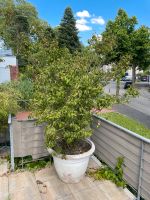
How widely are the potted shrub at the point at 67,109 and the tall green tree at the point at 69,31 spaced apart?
2252 centimetres

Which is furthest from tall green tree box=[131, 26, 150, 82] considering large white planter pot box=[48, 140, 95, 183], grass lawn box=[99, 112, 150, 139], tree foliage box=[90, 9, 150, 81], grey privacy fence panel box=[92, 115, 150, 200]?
large white planter pot box=[48, 140, 95, 183]

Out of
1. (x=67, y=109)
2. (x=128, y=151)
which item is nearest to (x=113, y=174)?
(x=128, y=151)

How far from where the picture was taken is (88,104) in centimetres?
360

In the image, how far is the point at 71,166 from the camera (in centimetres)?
356

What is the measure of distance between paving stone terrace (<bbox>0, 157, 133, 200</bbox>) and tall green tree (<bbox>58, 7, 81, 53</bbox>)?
22979 mm

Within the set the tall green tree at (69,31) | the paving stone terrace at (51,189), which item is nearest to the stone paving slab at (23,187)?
the paving stone terrace at (51,189)

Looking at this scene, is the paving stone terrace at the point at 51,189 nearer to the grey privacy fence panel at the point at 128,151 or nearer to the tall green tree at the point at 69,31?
the grey privacy fence panel at the point at 128,151

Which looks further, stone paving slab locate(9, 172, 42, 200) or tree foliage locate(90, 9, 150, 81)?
tree foliage locate(90, 9, 150, 81)

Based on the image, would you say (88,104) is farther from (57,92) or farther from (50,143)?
(50,143)

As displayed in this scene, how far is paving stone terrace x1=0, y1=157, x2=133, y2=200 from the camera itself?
3391 mm

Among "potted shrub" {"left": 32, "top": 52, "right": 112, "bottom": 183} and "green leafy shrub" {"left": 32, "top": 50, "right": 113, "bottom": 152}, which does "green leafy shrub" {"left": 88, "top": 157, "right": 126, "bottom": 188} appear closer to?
"potted shrub" {"left": 32, "top": 52, "right": 112, "bottom": 183}

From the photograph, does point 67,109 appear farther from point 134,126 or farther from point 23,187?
point 134,126

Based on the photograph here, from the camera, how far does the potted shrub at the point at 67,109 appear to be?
134 inches

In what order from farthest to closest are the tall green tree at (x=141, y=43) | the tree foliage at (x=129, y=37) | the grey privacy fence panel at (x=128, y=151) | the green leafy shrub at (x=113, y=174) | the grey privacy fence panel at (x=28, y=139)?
the tall green tree at (x=141, y=43)
the tree foliage at (x=129, y=37)
the grey privacy fence panel at (x=28, y=139)
the green leafy shrub at (x=113, y=174)
the grey privacy fence panel at (x=128, y=151)
